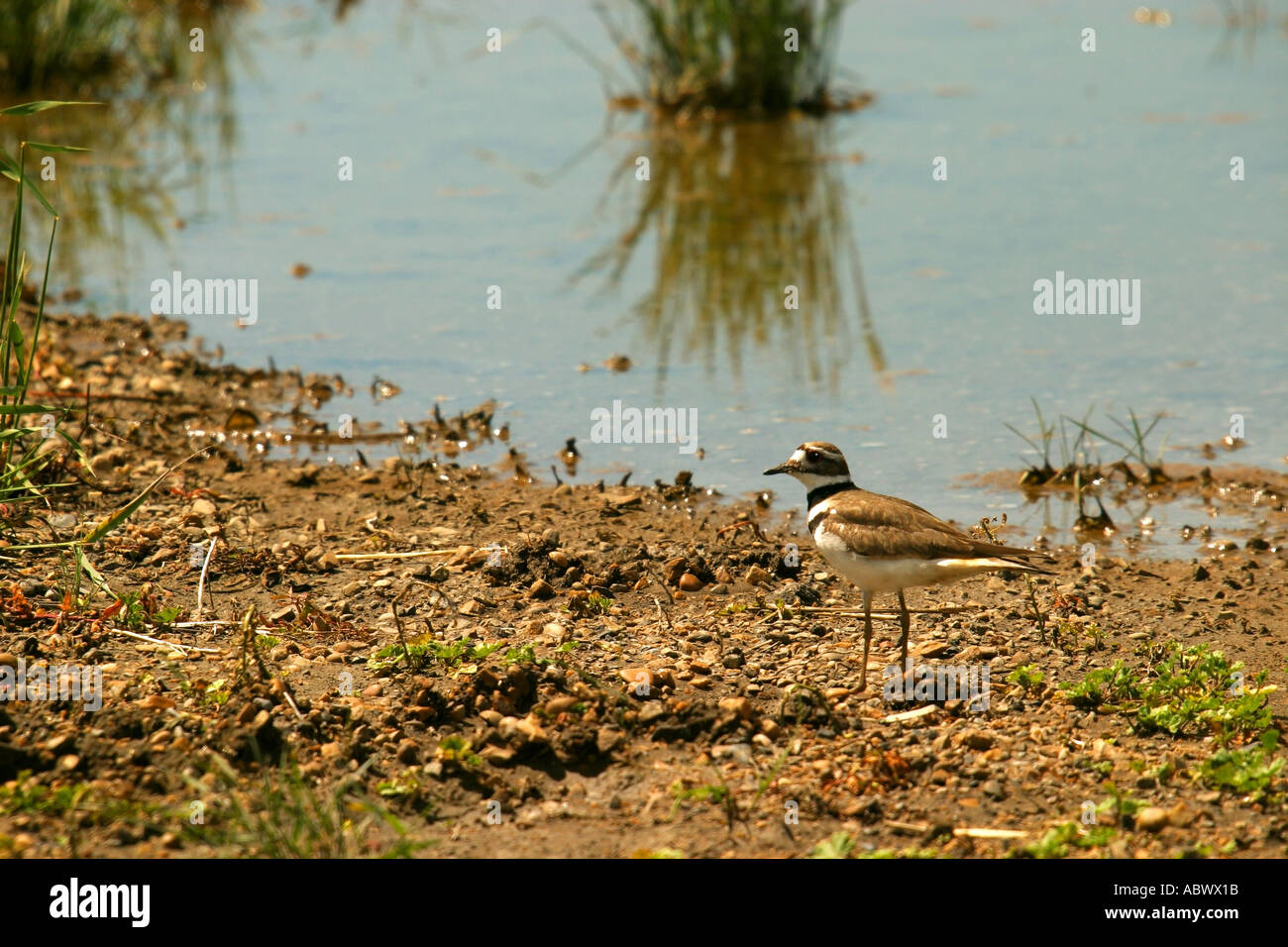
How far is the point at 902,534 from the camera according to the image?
536 centimetres

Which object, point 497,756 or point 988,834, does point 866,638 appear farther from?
point 497,756

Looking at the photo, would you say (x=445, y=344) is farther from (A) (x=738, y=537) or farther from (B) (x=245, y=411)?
(A) (x=738, y=537)

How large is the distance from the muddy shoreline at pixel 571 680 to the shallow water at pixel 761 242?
2.51 feet

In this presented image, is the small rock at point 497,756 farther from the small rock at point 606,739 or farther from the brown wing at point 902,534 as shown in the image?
the brown wing at point 902,534

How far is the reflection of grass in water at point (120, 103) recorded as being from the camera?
12398mm

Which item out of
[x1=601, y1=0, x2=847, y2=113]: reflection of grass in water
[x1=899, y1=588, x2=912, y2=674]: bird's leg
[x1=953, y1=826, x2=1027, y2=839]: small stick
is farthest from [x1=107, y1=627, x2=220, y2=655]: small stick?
[x1=601, y1=0, x2=847, y2=113]: reflection of grass in water

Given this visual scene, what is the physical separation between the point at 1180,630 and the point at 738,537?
194 centimetres

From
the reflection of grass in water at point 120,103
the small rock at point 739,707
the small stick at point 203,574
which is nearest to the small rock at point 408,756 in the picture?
the small rock at point 739,707

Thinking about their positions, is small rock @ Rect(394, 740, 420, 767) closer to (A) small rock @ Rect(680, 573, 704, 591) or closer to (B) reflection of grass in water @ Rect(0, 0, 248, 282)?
(A) small rock @ Rect(680, 573, 704, 591)

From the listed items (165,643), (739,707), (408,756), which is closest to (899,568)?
(739,707)

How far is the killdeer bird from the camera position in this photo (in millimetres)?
5289

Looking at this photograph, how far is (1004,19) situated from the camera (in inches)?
734

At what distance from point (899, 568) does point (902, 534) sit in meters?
0.14
